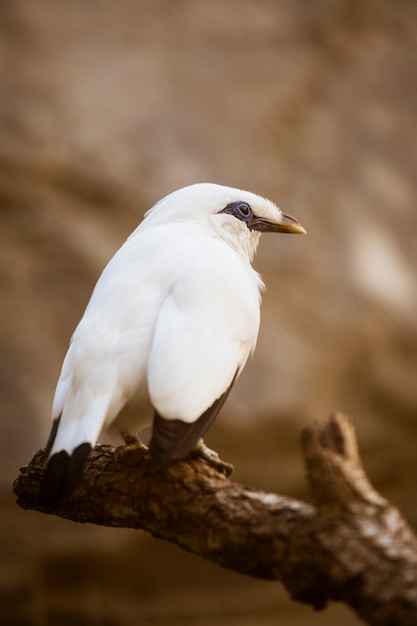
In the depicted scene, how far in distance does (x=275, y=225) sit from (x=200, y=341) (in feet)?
2.72

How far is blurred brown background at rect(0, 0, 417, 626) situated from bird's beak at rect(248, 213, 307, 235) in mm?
2218

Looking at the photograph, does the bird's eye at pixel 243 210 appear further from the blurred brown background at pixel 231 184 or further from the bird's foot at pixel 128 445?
the blurred brown background at pixel 231 184

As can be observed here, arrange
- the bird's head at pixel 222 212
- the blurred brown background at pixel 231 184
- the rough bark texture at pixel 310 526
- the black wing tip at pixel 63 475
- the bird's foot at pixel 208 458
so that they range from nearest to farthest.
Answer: the rough bark texture at pixel 310 526 < the black wing tip at pixel 63 475 < the bird's foot at pixel 208 458 < the bird's head at pixel 222 212 < the blurred brown background at pixel 231 184

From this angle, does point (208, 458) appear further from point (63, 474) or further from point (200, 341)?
point (63, 474)

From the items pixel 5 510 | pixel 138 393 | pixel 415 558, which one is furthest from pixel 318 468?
pixel 5 510

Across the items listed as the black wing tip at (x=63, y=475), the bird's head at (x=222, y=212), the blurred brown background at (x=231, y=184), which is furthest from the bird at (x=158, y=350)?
the blurred brown background at (x=231, y=184)

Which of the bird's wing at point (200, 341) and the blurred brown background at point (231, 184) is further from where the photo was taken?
the blurred brown background at point (231, 184)

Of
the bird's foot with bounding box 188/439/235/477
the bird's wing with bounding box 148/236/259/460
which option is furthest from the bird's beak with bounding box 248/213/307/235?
the bird's foot with bounding box 188/439/235/477

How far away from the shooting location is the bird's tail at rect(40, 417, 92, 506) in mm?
1890

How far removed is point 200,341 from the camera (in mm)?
2104

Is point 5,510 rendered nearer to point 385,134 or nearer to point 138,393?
point 138,393

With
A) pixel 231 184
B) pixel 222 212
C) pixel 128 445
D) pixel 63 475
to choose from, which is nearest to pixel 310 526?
pixel 63 475

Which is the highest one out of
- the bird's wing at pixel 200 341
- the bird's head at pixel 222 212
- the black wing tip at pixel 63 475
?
the bird's head at pixel 222 212

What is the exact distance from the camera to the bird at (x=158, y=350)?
195 cm
